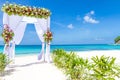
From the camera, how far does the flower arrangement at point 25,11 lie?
11.7 meters

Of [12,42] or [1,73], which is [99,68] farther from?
[12,42]

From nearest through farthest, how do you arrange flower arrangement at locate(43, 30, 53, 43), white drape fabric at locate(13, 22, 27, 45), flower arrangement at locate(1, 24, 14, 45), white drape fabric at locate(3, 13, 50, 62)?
flower arrangement at locate(1, 24, 14, 45) → white drape fabric at locate(3, 13, 50, 62) → white drape fabric at locate(13, 22, 27, 45) → flower arrangement at locate(43, 30, 53, 43)

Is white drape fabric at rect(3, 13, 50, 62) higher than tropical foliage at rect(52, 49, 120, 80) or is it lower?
higher

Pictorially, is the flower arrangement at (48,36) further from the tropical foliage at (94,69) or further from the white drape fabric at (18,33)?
the tropical foliage at (94,69)

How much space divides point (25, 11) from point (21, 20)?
500mm

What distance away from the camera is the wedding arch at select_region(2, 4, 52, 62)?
11680 mm

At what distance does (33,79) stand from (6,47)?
346cm

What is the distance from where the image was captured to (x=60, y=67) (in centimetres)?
1084

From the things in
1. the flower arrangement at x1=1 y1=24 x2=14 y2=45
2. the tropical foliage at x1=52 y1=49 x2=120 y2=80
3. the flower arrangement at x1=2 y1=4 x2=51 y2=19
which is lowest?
the tropical foliage at x1=52 y1=49 x2=120 y2=80

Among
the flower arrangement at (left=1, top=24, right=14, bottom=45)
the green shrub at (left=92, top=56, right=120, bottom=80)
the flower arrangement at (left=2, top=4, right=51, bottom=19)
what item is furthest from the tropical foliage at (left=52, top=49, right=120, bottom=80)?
the flower arrangement at (left=2, top=4, right=51, bottom=19)

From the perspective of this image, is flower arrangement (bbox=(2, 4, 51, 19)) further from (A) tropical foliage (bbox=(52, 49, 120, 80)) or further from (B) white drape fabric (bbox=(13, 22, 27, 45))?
(A) tropical foliage (bbox=(52, 49, 120, 80))

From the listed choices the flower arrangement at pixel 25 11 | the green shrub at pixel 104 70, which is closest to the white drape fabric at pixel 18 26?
the flower arrangement at pixel 25 11

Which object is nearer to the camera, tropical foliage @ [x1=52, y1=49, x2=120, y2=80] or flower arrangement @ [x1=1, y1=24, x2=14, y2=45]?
tropical foliage @ [x1=52, y1=49, x2=120, y2=80]

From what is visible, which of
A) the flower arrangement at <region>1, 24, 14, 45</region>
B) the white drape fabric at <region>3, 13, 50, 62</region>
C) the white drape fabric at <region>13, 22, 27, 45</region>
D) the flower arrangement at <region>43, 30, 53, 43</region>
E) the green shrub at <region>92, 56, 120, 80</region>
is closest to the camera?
the green shrub at <region>92, 56, 120, 80</region>
